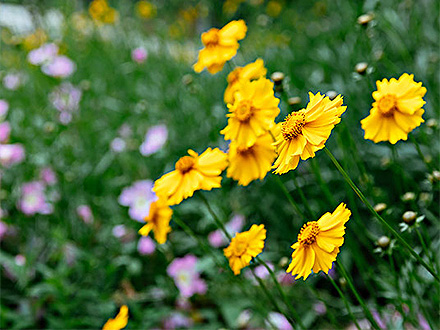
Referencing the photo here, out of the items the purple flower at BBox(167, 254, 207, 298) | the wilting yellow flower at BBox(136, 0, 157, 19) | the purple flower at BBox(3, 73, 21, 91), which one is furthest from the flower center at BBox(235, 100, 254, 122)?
the wilting yellow flower at BBox(136, 0, 157, 19)

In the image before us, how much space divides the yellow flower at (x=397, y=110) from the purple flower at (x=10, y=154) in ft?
4.47

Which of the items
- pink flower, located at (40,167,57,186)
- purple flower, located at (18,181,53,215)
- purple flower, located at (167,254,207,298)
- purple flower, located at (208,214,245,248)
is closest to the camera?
purple flower, located at (167,254,207,298)

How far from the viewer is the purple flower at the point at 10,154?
65.4 inches

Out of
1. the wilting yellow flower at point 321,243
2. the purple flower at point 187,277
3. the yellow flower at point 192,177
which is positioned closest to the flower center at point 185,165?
the yellow flower at point 192,177

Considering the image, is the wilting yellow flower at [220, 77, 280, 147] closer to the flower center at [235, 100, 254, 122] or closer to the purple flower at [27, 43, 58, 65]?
the flower center at [235, 100, 254, 122]

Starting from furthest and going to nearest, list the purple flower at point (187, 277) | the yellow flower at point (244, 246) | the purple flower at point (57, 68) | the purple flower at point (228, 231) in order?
the purple flower at point (57, 68) < the purple flower at point (228, 231) < the purple flower at point (187, 277) < the yellow flower at point (244, 246)

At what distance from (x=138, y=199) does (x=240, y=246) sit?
85cm

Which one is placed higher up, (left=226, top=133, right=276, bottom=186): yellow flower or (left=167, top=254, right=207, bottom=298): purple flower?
(left=226, top=133, right=276, bottom=186): yellow flower

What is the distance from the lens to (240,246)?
744 mm

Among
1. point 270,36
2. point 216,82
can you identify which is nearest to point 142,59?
point 216,82

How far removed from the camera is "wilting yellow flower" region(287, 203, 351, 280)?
0.58 m

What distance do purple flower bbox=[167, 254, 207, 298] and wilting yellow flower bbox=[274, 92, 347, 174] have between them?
2.76 feet

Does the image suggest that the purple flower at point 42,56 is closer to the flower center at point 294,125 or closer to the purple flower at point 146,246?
the purple flower at point 146,246

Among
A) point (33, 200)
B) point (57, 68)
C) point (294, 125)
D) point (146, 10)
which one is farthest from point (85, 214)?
point (146, 10)
